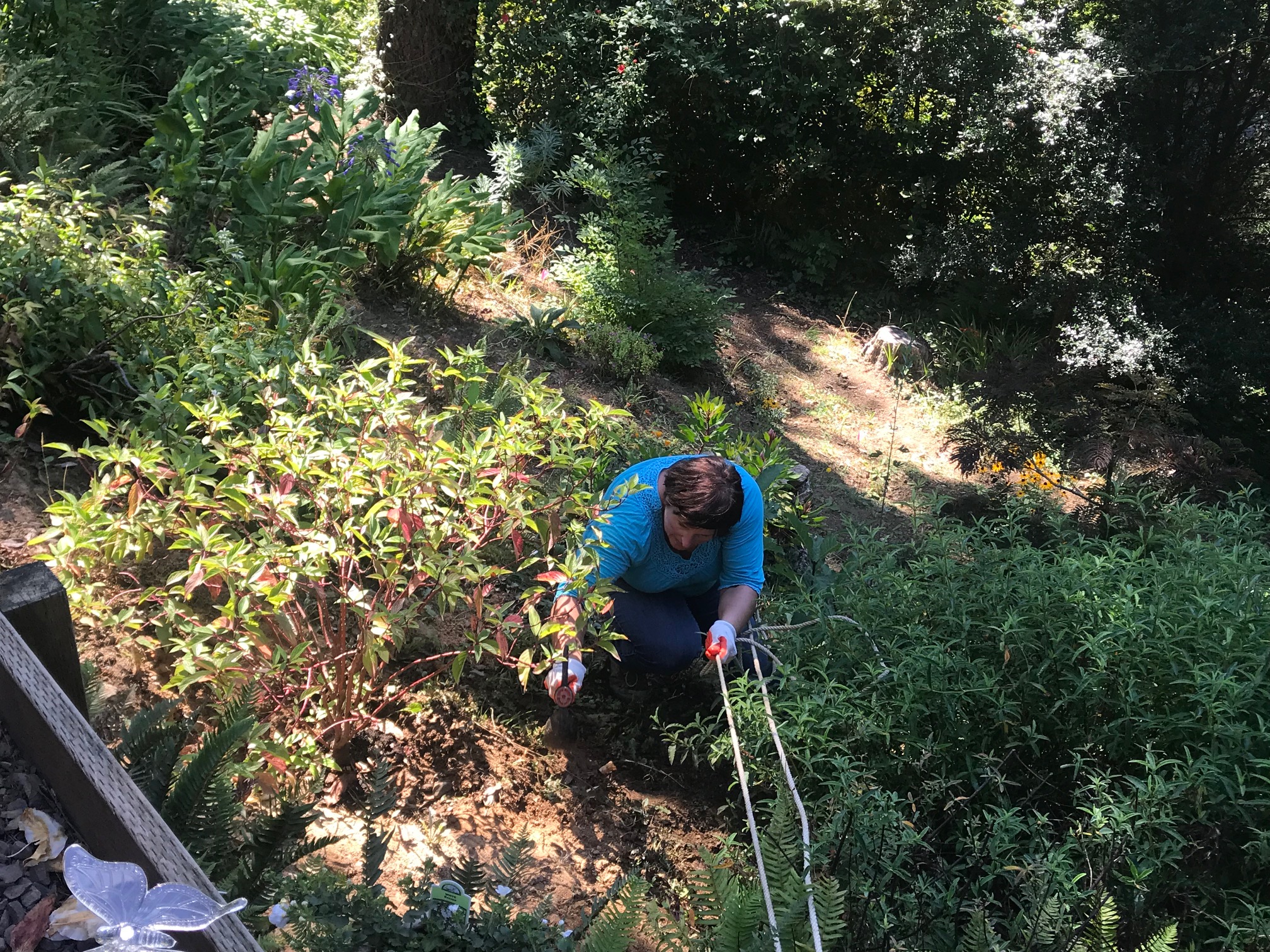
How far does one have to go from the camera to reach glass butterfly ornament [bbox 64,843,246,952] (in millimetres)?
786

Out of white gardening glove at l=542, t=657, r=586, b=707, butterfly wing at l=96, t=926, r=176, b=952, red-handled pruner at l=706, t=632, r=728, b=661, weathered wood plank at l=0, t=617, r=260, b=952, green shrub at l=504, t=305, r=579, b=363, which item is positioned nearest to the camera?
butterfly wing at l=96, t=926, r=176, b=952

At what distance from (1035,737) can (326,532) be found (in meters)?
1.89

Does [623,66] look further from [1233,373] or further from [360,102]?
[1233,373]

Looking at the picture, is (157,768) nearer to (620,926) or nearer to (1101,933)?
(620,926)

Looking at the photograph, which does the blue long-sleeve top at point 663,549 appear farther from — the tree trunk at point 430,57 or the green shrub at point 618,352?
the tree trunk at point 430,57

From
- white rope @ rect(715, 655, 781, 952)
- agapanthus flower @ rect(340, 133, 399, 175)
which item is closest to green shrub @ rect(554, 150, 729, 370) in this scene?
agapanthus flower @ rect(340, 133, 399, 175)

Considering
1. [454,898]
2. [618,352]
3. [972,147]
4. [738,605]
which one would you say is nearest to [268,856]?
[454,898]

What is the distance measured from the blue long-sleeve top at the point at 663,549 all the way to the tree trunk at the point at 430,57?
6271mm

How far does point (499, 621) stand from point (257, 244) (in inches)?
117

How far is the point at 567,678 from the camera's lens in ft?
9.60

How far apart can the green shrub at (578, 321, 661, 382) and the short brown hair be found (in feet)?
8.58

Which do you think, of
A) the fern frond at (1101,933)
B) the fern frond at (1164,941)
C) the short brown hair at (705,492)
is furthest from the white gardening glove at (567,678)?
the fern frond at (1164,941)

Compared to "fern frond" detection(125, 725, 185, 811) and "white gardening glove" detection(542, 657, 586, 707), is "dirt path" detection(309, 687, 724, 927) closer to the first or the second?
"white gardening glove" detection(542, 657, 586, 707)

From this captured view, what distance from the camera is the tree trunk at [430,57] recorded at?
8172 mm
